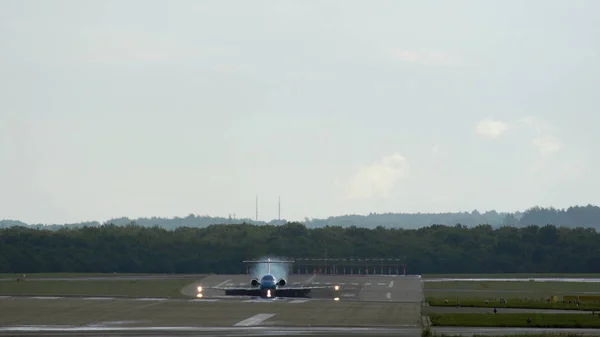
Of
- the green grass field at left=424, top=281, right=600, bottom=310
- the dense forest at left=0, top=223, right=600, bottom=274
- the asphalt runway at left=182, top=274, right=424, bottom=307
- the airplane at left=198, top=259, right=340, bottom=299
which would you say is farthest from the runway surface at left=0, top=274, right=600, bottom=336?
the dense forest at left=0, top=223, right=600, bottom=274

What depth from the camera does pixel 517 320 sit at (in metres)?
75.4

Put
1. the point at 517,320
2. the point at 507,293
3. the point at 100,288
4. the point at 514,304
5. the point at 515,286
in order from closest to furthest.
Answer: the point at 517,320
the point at 514,304
the point at 507,293
the point at 100,288
the point at 515,286

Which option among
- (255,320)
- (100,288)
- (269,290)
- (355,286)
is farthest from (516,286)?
(255,320)

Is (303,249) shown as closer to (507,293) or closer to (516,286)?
(516,286)

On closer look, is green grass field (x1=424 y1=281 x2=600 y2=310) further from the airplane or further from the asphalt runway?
the airplane

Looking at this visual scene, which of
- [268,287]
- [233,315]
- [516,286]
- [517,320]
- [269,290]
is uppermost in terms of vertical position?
[268,287]

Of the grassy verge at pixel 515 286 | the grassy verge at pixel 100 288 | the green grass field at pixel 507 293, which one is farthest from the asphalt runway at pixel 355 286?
the grassy verge at pixel 515 286

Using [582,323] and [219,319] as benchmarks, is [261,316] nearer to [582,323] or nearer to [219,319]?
→ [219,319]

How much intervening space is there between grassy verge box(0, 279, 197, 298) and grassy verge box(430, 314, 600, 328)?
121 ft

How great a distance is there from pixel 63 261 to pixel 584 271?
84.6m

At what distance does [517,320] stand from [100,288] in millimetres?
56865

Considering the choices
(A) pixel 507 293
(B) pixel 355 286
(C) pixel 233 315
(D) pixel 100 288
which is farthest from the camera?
(D) pixel 100 288

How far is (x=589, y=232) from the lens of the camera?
16900 cm

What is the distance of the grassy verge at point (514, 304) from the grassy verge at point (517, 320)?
8.72m
